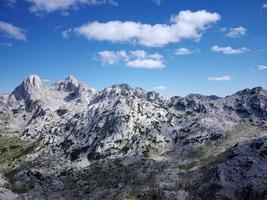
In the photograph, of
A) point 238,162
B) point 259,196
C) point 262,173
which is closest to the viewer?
point 259,196

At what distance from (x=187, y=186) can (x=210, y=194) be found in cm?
2239

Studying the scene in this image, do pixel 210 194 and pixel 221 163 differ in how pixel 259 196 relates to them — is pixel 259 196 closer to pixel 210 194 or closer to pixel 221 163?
pixel 210 194

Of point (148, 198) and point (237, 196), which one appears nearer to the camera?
point (237, 196)

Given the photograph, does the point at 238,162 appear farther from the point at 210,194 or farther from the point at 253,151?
the point at 210,194

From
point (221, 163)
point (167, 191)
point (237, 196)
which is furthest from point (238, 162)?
point (167, 191)

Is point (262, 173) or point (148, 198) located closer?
point (262, 173)

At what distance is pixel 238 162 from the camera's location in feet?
627

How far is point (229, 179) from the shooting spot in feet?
589

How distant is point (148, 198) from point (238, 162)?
55011mm

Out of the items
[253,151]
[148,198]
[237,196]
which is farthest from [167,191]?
[253,151]

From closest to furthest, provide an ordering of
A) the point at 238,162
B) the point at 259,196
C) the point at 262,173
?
the point at 259,196 < the point at 262,173 < the point at 238,162

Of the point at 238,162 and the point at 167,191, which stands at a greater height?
the point at 238,162

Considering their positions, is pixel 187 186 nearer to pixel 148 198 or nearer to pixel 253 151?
pixel 148 198

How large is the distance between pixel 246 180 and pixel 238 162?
1831cm
